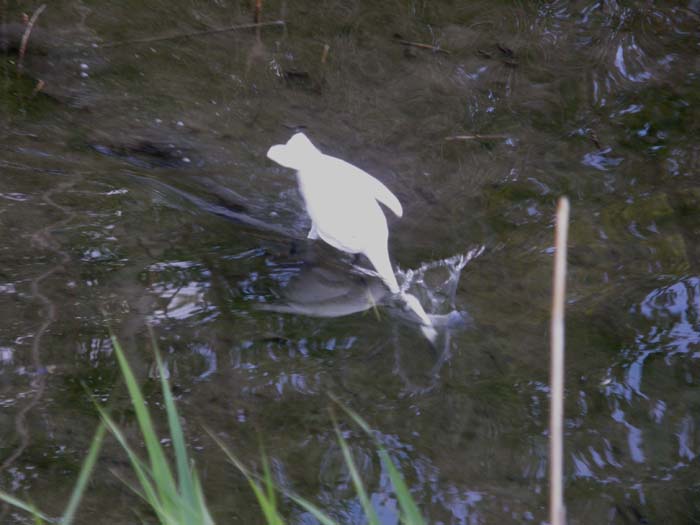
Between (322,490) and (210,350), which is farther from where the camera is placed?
(210,350)

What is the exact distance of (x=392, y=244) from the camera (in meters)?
3.08

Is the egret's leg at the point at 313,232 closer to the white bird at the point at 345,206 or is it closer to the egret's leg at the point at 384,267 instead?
the white bird at the point at 345,206

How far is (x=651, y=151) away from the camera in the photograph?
3.45 meters

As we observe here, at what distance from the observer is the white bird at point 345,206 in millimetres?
2797

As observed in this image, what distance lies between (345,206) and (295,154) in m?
0.34

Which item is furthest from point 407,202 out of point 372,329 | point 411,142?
point 372,329

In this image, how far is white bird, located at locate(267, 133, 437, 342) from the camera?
9.18 feet

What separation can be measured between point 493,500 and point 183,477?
48.7 inches

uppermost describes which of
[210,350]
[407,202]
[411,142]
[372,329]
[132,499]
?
[411,142]

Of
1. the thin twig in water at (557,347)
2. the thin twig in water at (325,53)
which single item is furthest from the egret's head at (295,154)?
the thin twig in water at (557,347)

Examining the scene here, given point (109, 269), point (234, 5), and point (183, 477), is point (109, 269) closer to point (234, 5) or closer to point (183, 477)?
point (183, 477)

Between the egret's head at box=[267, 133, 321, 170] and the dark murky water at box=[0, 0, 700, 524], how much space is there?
0.90ft

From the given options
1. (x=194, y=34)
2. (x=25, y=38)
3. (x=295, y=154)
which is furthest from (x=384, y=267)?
(x=25, y=38)

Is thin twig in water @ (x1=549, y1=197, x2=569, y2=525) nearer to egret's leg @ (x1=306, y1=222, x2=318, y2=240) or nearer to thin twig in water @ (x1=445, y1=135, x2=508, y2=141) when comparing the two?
egret's leg @ (x1=306, y1=222, x2=318, y2=240)
